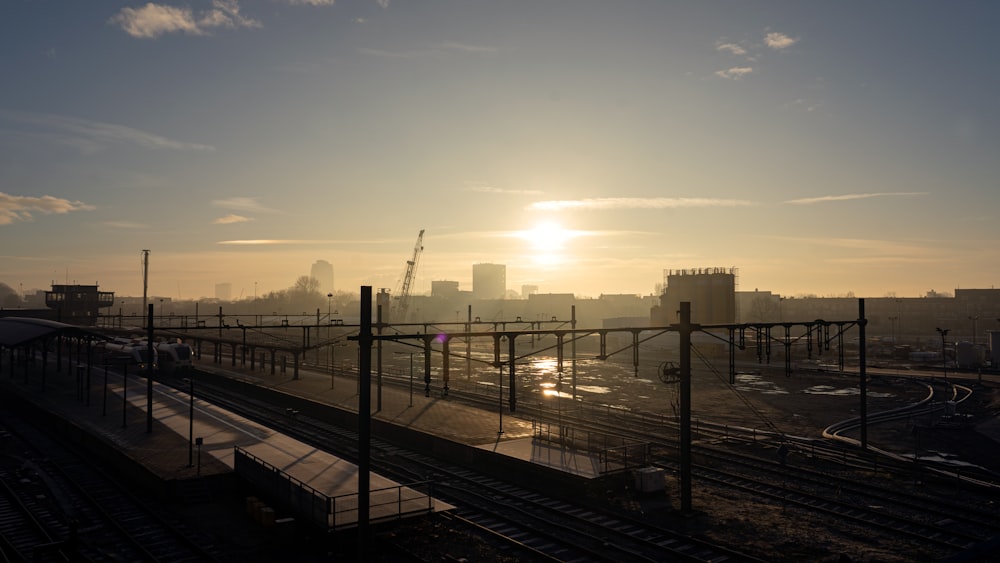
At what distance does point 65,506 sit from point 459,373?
58.8 meters

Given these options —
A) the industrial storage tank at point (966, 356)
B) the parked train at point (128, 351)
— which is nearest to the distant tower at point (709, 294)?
the industrial storage tank at point (966, 356)

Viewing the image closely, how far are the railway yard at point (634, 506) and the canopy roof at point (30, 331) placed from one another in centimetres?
974

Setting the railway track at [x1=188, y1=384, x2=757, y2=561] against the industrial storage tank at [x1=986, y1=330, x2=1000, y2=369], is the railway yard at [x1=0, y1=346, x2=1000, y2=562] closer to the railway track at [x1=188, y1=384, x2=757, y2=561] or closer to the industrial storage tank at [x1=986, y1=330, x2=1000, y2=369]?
the railway track at [x1=188, y1=384, x2=757, y2=561]

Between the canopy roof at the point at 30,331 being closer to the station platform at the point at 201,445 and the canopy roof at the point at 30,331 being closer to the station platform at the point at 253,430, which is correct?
the station platform at the point at 253,430

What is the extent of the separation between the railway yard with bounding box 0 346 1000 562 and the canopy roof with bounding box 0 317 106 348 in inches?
383

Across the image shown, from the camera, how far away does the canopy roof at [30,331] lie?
51.2 metres

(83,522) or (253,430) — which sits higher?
(253,430)

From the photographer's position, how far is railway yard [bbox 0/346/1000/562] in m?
19.6

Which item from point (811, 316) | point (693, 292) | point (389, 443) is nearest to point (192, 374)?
point (389, 443)

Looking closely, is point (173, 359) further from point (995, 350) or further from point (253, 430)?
point (995, 350)

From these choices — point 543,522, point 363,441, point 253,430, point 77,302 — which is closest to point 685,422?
point 543,522

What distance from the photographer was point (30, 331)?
56875 mm

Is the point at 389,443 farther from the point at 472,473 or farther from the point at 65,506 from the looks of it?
the point at 65,506

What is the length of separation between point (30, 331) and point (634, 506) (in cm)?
5756
